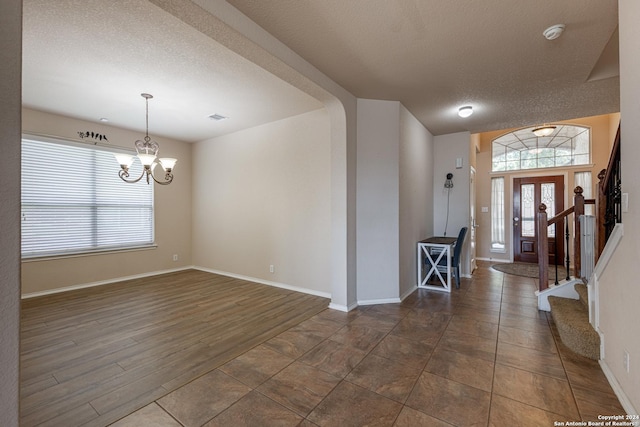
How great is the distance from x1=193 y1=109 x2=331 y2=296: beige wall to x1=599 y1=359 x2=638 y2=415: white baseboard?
113 inches

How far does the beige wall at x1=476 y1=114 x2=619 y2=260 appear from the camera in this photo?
5574mm

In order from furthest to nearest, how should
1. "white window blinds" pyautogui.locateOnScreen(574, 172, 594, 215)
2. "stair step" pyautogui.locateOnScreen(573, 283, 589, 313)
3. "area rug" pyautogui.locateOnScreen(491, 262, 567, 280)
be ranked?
1. "white window blinds" pyautogui.locateOnScreen(574, 172, 594, 215)
2. "area rug" pyautogui.locateOnScreen(491, 262, 567, 280)
3. "stair step" pyautogui.locateOnScreen(573, 283, 589, 313)

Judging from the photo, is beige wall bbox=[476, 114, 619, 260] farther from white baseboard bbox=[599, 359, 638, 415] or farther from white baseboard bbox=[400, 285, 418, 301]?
white baseboard bbox=[599, 359, 638, 415]

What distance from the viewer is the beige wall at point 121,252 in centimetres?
416

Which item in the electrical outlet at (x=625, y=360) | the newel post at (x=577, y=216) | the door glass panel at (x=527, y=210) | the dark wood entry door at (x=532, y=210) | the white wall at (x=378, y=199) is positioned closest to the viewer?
the electrical outlet at (x=625, y=360)

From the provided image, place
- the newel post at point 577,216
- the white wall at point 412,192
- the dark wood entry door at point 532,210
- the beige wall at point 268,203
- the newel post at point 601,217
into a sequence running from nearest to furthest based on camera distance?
the newel post at point 601,217, the newel post at point 577,216, the white wall at point 412,192, the beige wall at point 268,203, the dark wood entry door at point 532,210

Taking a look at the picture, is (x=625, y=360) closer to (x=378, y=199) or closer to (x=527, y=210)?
(x=378, y=199)

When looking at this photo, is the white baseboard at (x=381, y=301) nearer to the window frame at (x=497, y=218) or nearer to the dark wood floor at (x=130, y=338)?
the dark wood floor at (x=130, y=338)

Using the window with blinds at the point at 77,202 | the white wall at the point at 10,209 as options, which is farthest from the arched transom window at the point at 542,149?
the window with blinds at the point at 77,202

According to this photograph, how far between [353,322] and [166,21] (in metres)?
3.34

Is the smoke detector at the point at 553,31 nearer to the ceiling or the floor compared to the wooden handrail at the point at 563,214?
nearer to the ceiling

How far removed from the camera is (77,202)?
454 centimetres

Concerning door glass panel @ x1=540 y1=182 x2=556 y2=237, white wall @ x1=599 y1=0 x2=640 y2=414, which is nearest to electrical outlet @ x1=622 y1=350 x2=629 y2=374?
white wall @ x1=599 y1=0 x2=640 y2=414

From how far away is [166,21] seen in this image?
224 centimetres
